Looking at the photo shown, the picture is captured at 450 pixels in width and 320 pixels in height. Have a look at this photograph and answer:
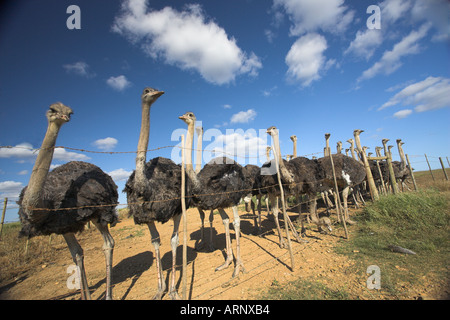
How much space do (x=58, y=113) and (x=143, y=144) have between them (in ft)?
4.20

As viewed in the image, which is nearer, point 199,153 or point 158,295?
point 158,295

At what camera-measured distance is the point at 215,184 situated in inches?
177

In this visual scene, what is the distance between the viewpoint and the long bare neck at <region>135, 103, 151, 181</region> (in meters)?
3.46

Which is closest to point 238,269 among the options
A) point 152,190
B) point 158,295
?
point 158,295

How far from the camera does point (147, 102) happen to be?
3.84 meters

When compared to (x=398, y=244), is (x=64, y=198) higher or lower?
higher

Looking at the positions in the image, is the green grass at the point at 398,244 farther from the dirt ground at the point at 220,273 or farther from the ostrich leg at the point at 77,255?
the ostrich leg at the point at 77,255

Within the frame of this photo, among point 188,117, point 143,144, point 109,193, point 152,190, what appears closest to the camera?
point 152,190

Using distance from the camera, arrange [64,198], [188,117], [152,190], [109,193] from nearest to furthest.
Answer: [64,198] < [152,190] < [109,193] < [188,117]

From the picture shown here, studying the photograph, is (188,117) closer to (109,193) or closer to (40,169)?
(109,193)

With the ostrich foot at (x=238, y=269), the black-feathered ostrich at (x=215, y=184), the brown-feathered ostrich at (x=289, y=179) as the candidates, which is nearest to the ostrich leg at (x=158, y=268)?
the black-feathered ostrich at (x=215, y=184)

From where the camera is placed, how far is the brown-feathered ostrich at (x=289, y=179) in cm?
563

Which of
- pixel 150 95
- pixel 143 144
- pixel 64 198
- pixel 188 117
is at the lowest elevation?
pixel 64 198
